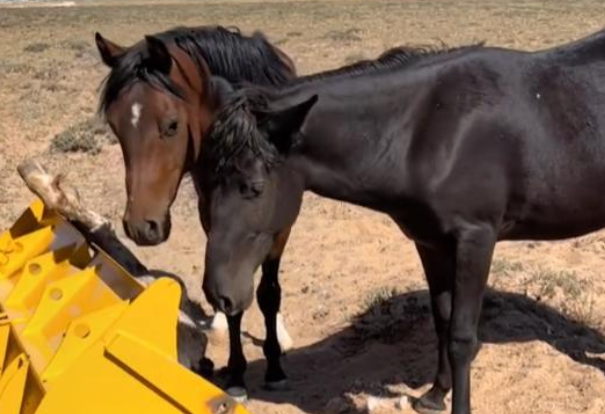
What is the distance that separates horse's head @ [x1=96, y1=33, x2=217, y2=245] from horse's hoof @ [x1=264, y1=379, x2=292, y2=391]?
4.41 ft

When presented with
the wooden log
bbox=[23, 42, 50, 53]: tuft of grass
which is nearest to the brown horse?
the wooden log

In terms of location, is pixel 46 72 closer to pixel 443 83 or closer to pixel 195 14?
pixel 443 83

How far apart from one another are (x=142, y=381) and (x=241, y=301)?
602 millimetres

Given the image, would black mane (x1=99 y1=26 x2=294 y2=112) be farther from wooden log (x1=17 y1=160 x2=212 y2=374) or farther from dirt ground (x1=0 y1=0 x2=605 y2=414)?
dirt ground (x1=0 y1=0 x2=605 y2=414)

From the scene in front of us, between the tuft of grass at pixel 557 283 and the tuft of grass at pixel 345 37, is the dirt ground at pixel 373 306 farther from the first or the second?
the tuft of grass at pixel 345 37

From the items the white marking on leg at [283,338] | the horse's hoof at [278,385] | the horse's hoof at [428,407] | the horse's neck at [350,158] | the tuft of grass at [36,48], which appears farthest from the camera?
the tuft of grass at [36,48]

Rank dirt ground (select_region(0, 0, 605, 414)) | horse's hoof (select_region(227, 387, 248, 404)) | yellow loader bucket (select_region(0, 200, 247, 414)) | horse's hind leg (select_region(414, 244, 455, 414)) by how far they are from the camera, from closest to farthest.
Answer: yellow loader bucket (select_region(0, 200, 247, 414))
horse's hind leg (select_region(414, 244, 455, 414))
dirt ground (select_region(0, 0, 605, 414))
horse's hoof (select_region(227, 387, 248, 404))

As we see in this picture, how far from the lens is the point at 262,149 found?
11.8ft

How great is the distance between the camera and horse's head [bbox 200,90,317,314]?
3566mm

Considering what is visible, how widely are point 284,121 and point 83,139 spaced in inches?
307

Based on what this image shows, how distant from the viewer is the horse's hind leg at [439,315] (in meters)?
4.70

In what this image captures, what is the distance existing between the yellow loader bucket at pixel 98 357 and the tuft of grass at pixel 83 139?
7186mm

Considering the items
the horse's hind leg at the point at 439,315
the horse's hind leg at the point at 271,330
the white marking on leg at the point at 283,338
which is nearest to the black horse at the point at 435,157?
the horse's hind leg at the point at 439,315

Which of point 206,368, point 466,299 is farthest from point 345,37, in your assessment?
point 466,299
